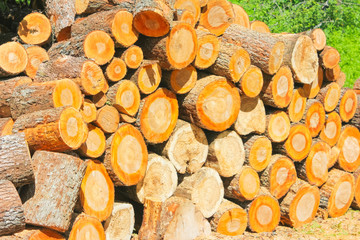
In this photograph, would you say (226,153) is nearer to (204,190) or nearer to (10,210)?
(204,190)

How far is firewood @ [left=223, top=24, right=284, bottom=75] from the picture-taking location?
205 inches

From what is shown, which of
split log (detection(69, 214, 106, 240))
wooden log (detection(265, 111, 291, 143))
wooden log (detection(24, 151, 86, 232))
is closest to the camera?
wooden log (detection(24, 151, 86, 232))

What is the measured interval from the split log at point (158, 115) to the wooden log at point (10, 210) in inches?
59.9

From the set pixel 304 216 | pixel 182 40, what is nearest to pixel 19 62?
pixel 182 40

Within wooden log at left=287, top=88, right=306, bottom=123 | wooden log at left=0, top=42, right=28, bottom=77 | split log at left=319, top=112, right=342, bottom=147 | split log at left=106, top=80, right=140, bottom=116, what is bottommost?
split log at left=319, top=112, right=342, bottom=147

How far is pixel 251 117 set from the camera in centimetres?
541

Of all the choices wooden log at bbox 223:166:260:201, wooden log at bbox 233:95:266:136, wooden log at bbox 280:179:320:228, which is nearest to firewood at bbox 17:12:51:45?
wooden log at bbox 233:95:266:136

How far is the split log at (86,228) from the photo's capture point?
13.1ft

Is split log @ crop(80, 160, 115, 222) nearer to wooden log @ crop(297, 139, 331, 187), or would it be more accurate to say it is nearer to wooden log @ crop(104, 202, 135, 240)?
wooden log @ crop(104, 202, 135, 240)

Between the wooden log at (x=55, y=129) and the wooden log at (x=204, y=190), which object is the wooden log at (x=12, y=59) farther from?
the wooden log at (x=204, y=190)

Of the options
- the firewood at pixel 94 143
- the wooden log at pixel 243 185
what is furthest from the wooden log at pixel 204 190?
the firewood at pixel 94 143

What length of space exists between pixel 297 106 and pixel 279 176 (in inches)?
34.3

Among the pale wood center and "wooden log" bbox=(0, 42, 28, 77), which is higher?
"wooden log" bbox=(0, 42, 28, 77)

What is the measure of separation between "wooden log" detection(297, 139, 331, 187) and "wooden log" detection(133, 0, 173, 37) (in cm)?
257
